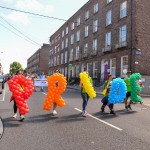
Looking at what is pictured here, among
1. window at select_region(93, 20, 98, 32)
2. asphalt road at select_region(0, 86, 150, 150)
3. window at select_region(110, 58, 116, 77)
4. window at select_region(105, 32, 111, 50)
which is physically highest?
window at select_region(93, 20, 98, 32)

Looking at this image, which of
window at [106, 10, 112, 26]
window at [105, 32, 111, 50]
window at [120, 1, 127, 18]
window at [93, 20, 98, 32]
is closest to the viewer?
window at [120, 1, 127, 18]

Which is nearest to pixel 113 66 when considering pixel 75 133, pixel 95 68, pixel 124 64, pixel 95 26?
pixel 124 64

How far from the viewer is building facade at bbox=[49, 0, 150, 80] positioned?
30.2 meters

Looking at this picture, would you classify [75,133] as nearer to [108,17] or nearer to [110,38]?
[110,38]

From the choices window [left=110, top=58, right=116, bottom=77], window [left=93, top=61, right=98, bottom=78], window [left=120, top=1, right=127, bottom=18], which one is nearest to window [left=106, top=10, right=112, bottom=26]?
window [left=120, top=1, right=127, bottom=18]

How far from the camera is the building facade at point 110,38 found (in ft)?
99.2

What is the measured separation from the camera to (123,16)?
32.6 metres

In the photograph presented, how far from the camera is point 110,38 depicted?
117 ft

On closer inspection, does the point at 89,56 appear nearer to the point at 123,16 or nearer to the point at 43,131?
the point at 123,16

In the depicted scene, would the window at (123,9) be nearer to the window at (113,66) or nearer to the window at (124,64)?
the window at (124,64)

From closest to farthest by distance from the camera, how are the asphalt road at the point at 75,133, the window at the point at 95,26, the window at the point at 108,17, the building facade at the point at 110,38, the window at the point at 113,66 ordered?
the asphalt road at the point at 75,133, the building facade at the point at 110,38, the window at the point at 113,66, the window at the point at 108,17, the window at the point at 95,26

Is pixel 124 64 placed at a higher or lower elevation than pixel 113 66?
higher

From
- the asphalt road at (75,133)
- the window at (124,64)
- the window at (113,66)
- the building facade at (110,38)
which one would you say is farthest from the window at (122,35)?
the asphalt road at (75,133)

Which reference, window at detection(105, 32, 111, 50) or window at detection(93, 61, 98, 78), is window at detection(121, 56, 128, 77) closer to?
window at detection(105, 32, 111, 50)
